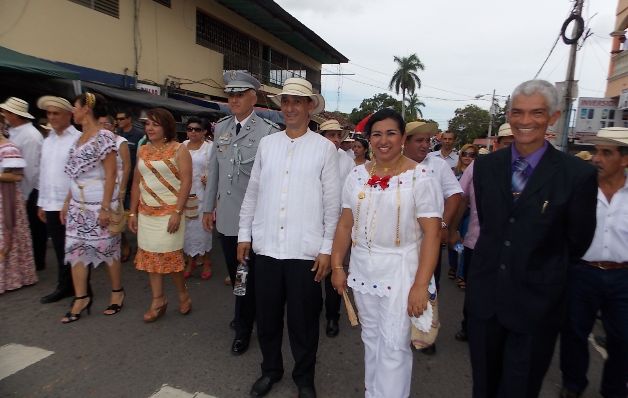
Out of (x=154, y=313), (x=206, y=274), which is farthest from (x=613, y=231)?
(x=206, y=274)

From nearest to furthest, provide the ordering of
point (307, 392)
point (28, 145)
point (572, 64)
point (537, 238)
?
point (537, 238) < point (307, 392) < point (28, 145) < point (572, 64)

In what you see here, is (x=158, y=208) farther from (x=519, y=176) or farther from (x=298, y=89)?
(x=519, y=176)

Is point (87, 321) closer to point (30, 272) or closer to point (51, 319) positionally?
point (51, 319)

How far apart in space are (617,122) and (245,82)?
69.9 ft

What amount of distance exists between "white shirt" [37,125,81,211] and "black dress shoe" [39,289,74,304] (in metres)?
0.89

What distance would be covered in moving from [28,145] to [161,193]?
7.23 ft

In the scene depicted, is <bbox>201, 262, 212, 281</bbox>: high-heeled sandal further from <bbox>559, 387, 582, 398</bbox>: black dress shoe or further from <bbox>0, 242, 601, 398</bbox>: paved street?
<bbox>559, 387, 582, 398</bbox>: black dress shoe

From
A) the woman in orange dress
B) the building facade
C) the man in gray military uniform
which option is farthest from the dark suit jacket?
the building facade

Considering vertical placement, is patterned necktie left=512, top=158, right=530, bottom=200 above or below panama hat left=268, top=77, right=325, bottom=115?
below

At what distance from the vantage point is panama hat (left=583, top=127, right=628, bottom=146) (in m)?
2.46

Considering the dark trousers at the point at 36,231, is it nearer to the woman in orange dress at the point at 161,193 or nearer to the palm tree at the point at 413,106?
the woman in orange dress at the point at 161,193

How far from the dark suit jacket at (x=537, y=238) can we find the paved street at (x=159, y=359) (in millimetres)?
1259

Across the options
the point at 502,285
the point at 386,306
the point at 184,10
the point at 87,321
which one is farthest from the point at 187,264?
the point at 184,10

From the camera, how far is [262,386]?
2689mm
